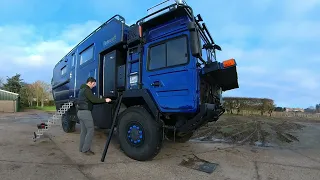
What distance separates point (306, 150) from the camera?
287 inches

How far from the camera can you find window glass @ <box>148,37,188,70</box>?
478cm

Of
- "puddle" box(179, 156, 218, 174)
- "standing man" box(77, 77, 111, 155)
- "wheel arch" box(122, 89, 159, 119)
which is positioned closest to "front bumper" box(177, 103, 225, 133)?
"wheel arch" box(122, 89, 159, 119)

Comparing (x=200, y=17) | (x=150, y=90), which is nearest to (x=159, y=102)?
(x=150, y=90)

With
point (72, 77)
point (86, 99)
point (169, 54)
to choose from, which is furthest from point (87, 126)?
point (72, 77)

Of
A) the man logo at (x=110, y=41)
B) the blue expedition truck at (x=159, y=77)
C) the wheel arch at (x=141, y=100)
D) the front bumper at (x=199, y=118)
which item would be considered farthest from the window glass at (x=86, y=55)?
the front bumper at (x=199, y=118)

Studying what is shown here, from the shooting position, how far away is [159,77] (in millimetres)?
5051

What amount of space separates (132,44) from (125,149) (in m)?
2.45

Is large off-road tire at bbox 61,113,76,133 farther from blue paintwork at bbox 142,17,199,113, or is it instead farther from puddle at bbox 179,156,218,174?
puddle at bbox 179,156,218,174

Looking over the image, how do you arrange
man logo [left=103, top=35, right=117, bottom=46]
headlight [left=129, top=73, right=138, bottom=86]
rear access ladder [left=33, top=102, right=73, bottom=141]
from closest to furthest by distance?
1. headlight [left=129, top=73, right=138, bottom=86]
2. man logo [left=103, top=35, right=117, bottom=46]
3. rear access ladder [left=33, top=102, right=73, bottom=141]

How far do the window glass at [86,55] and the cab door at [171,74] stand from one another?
275 centimetres

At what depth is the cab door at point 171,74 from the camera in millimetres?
4574

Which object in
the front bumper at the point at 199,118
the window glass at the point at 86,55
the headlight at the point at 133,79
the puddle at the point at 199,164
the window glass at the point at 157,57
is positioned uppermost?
the window glass at the point at 86,55

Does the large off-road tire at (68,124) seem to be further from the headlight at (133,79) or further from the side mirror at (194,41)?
the side mirror at (194,41)

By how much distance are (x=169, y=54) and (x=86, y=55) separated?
3812mm
